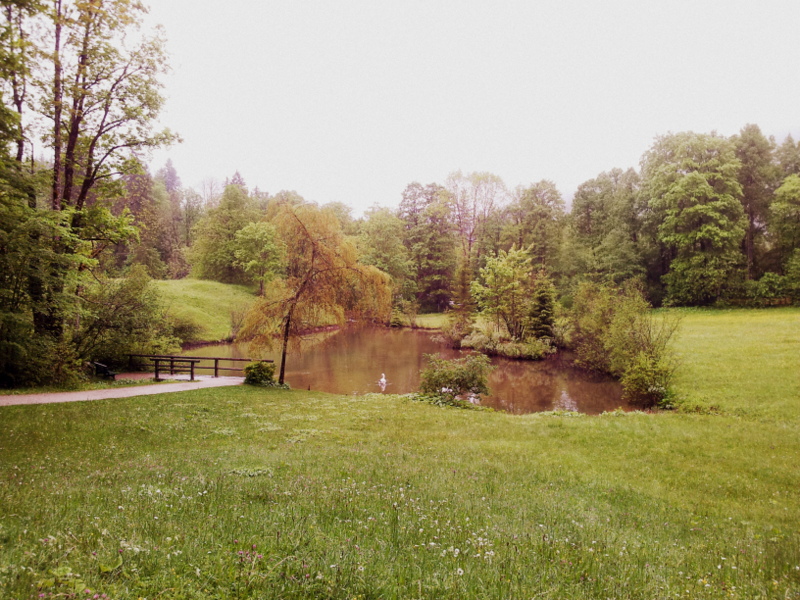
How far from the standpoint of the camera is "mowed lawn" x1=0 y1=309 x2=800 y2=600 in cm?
301

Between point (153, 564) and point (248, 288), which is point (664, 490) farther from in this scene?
point (248, 288)

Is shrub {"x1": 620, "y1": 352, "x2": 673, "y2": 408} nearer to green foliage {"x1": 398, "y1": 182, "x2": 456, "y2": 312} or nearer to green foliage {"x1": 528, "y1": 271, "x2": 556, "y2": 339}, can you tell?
green foliage {"x1": 528, "y1": 271, "x2": 556, "y2": 339}

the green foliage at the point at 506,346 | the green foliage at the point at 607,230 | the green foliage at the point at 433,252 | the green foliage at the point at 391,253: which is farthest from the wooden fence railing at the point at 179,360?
the green foliage at the point at 433,252

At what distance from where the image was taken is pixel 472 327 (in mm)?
37750

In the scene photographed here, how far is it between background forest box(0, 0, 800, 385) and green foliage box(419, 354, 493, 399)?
13.4 feet

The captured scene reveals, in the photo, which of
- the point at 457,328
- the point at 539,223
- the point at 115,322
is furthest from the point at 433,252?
the point at 115,322

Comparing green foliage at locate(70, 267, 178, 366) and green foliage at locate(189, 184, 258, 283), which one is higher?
green foliage at locate(189, 184, 258, 283)

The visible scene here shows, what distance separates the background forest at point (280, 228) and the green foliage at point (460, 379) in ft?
13.4

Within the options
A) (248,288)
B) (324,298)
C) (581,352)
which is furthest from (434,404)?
(248,288)

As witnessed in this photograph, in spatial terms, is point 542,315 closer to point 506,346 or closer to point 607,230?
point 506,346

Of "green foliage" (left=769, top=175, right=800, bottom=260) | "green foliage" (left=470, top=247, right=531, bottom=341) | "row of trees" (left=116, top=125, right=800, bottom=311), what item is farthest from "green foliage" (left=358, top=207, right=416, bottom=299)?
"green foliage" (left=769, top=175, right=800, bottom=260)

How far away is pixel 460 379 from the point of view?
20.2m

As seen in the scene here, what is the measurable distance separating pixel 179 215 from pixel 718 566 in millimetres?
93446

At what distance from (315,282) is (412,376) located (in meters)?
9.79
